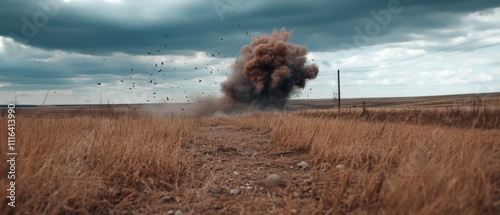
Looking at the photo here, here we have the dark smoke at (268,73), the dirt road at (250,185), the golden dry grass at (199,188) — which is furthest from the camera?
the dark smoke at (268,73)

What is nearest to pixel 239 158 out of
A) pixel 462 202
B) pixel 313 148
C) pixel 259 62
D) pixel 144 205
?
pixel 313 148

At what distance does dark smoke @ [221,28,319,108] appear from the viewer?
4325cm

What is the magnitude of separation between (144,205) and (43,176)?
1.07m

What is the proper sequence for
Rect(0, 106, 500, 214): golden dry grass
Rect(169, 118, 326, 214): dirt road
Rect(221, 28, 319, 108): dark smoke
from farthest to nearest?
1. Rect(221, 28, 319, 108): dark smoke
2. Rect(169, 118, 326, 214): dirt road
3. Rect(0, 106, 500, 214): golden dry grass

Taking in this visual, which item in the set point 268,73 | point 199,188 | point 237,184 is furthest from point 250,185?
point 268,73

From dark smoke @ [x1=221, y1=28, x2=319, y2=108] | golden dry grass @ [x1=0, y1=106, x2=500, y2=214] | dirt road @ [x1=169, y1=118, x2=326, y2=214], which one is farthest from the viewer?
dark smoke @ [x1=221, y1=28, x2=319, y2=108]

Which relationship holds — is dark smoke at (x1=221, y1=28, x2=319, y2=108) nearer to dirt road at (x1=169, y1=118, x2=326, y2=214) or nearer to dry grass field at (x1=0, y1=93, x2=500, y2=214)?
dirt road at (x1=169, y1=118, x2=326, y2=214)

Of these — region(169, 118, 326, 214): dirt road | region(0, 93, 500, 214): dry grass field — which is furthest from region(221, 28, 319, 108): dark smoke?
region(0, 93, 500, 214): dry grass field

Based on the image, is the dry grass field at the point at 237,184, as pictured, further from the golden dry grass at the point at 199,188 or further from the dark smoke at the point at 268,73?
the dark smoke at the point at 268,73

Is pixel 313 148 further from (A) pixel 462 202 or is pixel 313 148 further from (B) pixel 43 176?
(B) pixel 43 176

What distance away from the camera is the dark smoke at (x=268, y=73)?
4325 cm

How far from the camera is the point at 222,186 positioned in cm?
460

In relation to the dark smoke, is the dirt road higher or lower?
lower

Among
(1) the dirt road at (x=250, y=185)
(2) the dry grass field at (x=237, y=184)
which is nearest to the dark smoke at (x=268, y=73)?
(1) the dirt road at (x=250, y=185)
